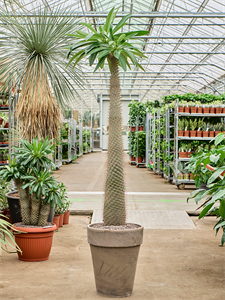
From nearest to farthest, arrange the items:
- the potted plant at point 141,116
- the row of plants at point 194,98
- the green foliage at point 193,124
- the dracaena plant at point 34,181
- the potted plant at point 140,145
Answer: the dracaena plant at point 34,181 → the green foliage at point 193,124 → the row of plants at point 194,98 → the potted plant at point 140,145 → the potted plant at point 141,116

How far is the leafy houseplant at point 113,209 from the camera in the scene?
8.06ft

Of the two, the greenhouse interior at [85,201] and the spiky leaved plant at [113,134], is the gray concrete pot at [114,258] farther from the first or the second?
the spiky leaved plant at [113,134]

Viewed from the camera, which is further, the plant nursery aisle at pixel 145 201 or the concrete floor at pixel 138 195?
the concrete floor at pixel 138 195

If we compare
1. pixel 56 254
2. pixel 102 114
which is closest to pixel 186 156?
pixel 56 254

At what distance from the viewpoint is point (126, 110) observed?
107 ft

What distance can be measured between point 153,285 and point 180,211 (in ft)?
9.02

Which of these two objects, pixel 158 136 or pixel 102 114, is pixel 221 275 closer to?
pixel 158 136

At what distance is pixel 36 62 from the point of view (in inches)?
165

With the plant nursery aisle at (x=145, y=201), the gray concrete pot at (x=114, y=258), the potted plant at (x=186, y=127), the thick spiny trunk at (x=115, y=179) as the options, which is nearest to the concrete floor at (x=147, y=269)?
the gray concrete pot at (x=114, y=258)

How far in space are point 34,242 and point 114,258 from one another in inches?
46.0

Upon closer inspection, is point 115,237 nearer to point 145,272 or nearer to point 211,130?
point 145,272

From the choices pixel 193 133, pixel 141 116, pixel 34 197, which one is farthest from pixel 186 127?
pixel 141 116

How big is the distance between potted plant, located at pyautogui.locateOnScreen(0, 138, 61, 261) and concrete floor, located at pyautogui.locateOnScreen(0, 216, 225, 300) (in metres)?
0.14

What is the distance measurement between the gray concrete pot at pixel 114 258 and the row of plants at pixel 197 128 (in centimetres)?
643
